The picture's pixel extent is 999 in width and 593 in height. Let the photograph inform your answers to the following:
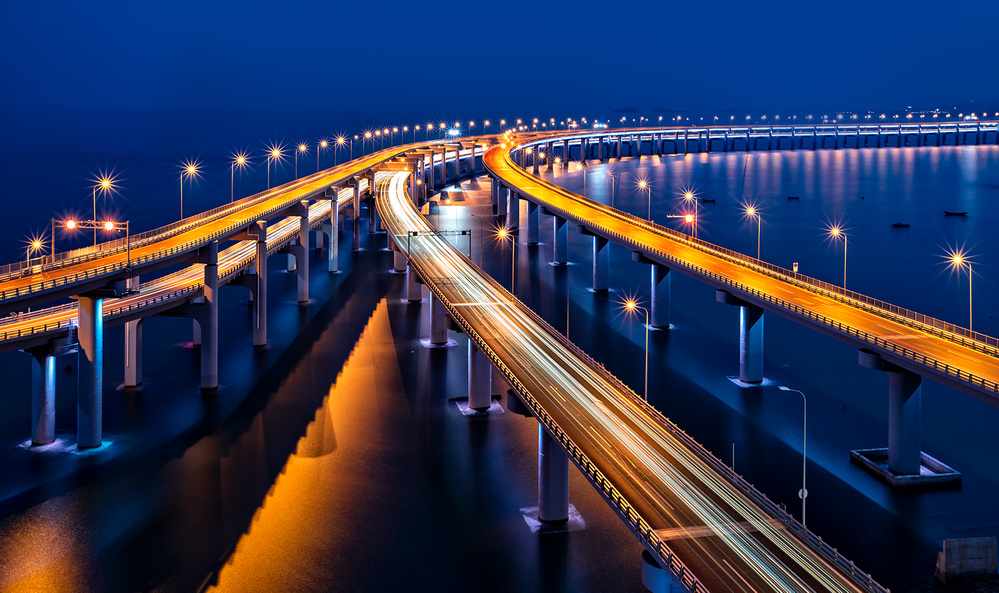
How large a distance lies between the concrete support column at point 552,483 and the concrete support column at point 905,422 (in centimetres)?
1733

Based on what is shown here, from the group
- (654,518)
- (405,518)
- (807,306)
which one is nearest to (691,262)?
(807,306)

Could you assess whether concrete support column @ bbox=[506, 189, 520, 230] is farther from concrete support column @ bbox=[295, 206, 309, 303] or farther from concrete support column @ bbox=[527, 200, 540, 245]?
concrete support column @ bbox=[295, 206, 309, 303]

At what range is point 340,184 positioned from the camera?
10600 cm

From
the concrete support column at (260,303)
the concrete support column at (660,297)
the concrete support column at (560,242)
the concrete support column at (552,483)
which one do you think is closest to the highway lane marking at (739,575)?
the concrete support column at (552,483)

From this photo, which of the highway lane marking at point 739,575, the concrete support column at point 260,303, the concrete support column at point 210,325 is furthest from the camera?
the concrete support column at point 260,303

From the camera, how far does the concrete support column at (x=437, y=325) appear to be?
70.2 metres

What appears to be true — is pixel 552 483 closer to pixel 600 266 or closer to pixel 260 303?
pixel 260 303

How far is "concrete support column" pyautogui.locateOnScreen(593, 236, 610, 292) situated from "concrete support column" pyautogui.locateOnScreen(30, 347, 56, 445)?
2318 inches

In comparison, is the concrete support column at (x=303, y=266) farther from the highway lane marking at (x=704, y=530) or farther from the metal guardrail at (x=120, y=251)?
the highway lane marking at (x=704, y=530)

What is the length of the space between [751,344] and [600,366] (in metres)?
20.5

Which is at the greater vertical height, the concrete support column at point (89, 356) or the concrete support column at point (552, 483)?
the concrete support column at point (89, 356)

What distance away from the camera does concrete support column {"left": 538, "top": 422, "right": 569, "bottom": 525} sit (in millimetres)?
36625

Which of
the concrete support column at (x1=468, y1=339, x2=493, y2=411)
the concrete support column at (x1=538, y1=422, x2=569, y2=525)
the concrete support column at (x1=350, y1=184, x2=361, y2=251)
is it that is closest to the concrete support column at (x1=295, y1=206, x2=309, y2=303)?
the concrete support column at (x1=350, y1=184, x2=361, y2=251)

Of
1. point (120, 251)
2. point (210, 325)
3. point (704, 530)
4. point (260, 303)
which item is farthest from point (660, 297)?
point (704, 530)
